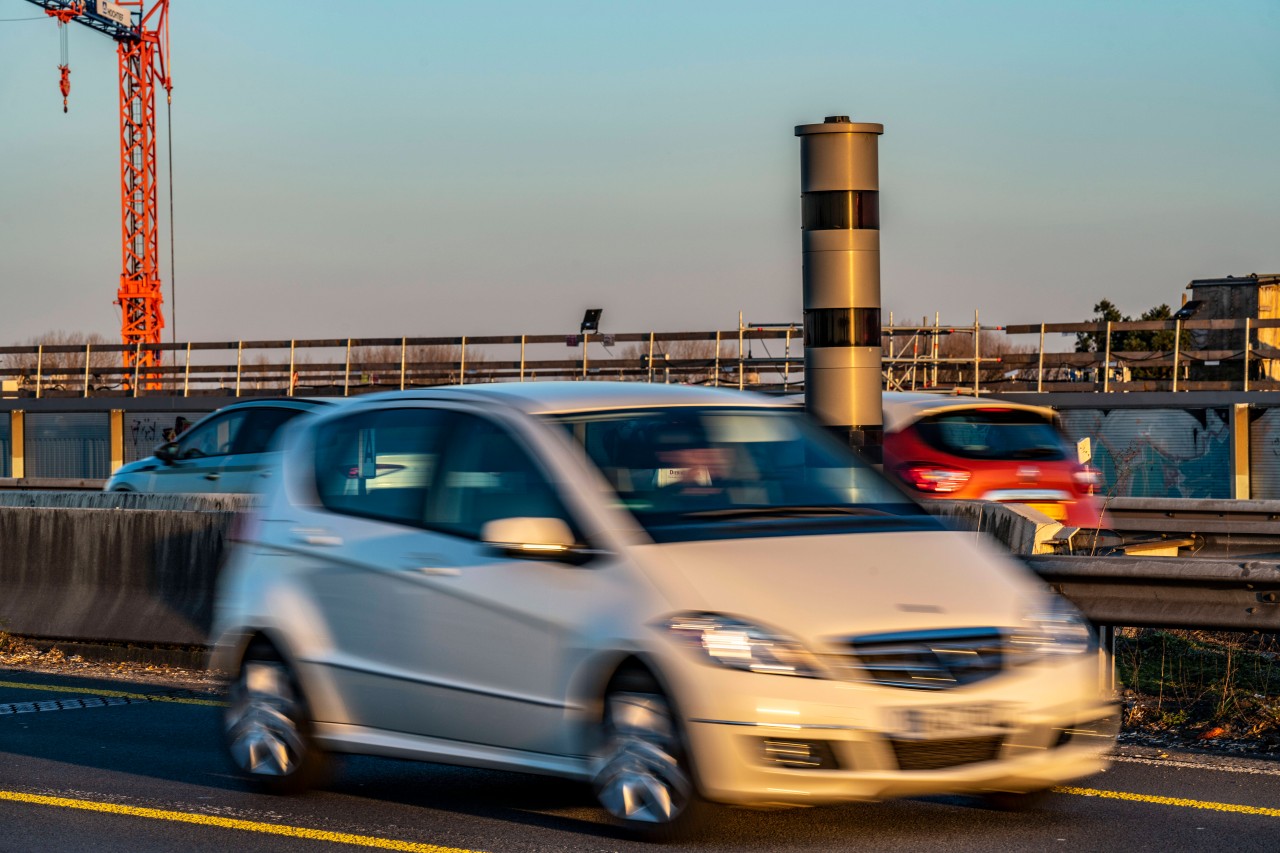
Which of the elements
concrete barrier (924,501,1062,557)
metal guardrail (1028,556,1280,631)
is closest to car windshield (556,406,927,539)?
metal guardrail (1028,556,1280,631)

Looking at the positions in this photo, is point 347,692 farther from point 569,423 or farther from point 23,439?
point 23,439

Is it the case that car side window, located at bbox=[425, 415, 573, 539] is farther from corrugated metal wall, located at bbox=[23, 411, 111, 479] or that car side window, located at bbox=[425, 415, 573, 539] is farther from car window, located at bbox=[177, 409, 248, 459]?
corrugated metal wall, located at bbox=[23, 411, 111, 479]

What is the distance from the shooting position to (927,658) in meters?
5.55

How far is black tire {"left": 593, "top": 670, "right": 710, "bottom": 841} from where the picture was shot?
18.5 feet

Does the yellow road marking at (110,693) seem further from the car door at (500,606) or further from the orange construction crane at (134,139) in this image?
the orange construction crane at (134,139)

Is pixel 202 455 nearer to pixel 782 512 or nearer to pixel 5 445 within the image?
pixel 782 512

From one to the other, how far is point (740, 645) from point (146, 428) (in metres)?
36.9

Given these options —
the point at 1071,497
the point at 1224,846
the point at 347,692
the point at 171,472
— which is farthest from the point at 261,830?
the point at 171,472

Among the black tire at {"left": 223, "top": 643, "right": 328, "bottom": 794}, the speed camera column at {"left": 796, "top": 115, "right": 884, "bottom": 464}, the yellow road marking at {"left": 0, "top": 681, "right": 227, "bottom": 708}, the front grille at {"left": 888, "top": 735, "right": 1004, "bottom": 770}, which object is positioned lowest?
the yellow road marking at {"left": 0, "top": 681, "right": 227, "bottom": 708}

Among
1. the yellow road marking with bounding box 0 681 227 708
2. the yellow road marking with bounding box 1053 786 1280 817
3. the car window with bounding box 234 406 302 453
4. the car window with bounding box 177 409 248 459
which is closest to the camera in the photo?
the yellow road marking with bounding box 1053 786 1280 817

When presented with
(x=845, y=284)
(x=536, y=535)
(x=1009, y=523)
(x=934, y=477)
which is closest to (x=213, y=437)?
(x=934, y=477)

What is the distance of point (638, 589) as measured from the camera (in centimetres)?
575

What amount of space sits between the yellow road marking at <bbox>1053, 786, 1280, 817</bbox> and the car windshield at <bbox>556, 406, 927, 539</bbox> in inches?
51.7

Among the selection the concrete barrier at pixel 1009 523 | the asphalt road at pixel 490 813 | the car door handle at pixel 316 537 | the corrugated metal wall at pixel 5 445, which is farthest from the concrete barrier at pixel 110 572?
the corrugated metal wall at pixel 5 445
